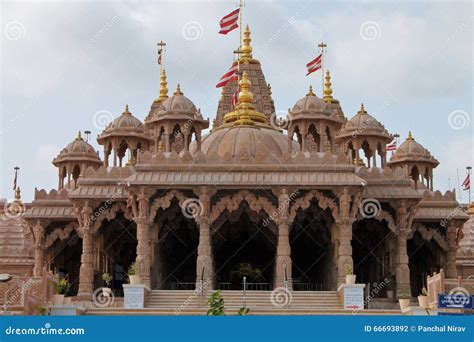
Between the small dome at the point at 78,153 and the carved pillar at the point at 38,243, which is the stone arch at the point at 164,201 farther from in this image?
the small dome at the point at 78,153

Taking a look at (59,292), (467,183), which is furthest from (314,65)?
(59,292)

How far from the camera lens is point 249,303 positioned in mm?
34000

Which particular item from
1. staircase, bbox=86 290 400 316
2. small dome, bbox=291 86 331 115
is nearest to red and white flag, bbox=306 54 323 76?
small dome, bbox=291 86 331 115

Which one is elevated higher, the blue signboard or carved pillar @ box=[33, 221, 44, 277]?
carved pillar @ box=[33, 221, 44, 277]

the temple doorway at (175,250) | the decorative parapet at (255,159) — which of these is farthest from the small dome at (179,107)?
the decorative parapet at (255,159)

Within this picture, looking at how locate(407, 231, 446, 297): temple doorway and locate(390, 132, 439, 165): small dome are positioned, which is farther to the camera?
locate(390, 132, 439, 165): small dome

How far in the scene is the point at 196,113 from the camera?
43.1m

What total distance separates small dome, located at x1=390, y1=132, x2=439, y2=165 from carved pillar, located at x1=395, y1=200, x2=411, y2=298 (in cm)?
927

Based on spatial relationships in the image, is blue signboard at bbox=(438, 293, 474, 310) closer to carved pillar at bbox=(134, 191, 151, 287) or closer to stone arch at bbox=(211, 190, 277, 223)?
stone arch at bbox=(211, 190, 277, 223)

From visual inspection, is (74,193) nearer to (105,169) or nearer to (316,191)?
(105,169)

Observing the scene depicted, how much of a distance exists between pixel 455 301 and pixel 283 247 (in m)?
9.57

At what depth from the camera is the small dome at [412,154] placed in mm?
48250

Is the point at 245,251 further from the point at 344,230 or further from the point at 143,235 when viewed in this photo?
the point at 344,230

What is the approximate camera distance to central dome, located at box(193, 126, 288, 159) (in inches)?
1697
